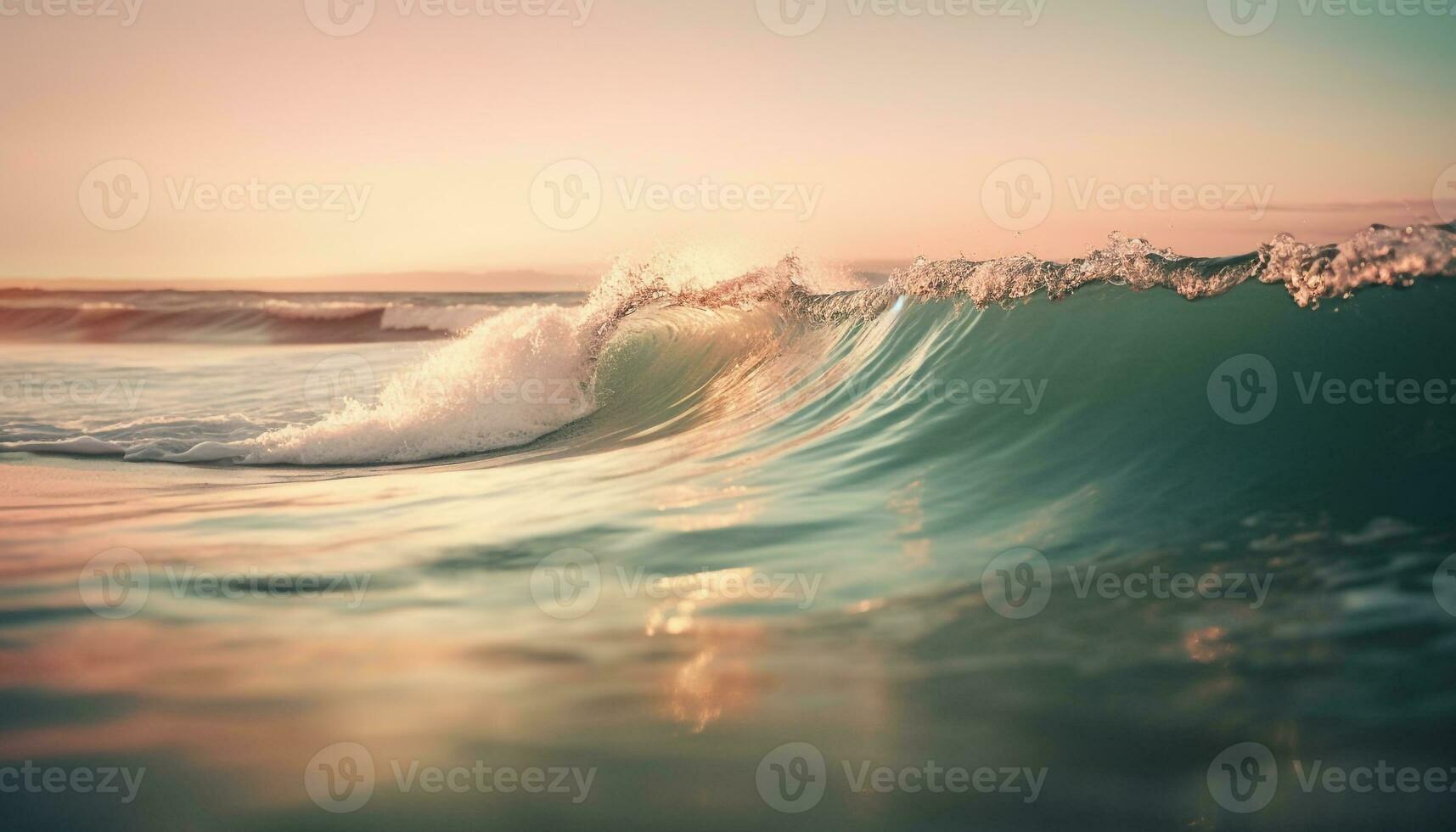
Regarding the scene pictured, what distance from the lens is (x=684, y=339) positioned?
11406 millimetres

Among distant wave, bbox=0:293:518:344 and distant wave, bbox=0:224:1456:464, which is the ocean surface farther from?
distant wave, bbox=0:293:518:344

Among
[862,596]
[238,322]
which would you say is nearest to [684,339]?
[862,596]

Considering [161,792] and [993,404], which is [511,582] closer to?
[161,792]

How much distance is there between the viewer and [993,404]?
20.4 ft

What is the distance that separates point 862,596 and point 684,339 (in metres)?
8.16

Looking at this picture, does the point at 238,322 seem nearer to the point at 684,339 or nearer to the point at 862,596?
the point at 684,339

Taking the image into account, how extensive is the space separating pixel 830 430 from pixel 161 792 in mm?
4829

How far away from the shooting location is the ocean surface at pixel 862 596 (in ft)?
7.70

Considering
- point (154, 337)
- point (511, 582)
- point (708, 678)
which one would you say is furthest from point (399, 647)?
point (154, 337)

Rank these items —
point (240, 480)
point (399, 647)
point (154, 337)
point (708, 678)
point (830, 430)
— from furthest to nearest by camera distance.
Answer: point (154, 337) → point (240, 480) → point (830, 430) → point (399, 647) → point (708, 678)

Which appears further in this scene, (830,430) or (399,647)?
(830,430)

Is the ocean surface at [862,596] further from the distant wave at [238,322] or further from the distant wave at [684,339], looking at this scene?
the distant wave at [238,322]

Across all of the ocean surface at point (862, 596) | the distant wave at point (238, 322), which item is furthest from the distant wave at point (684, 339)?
the distant wave at point (238, 322)

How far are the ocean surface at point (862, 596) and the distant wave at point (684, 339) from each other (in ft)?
0.20
